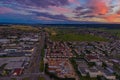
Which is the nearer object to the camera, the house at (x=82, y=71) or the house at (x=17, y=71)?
the house at (x=17, y=71)

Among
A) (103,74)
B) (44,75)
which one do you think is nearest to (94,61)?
A: (103,74)

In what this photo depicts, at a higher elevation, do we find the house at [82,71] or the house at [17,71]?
the house at [82,71]

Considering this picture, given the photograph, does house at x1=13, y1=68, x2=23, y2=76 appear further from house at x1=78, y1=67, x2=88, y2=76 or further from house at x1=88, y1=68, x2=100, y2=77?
house at x1=88, y1=68, x2=100, y2=77

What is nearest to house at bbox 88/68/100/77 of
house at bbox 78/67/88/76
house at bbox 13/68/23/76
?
house at bbox 78/67/88/76

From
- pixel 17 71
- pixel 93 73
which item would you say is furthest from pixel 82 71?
pixel 17 71

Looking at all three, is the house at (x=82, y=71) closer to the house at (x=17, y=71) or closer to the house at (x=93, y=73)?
the house at (x=93, y=73)

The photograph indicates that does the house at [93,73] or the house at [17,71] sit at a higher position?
the house at [93,73]

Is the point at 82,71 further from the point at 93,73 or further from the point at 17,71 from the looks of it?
the point at 17,71

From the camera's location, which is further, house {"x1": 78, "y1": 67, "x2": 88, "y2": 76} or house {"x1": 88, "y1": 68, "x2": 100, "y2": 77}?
house {"x1": 78, "y1": 67, "x2": 88, "y2": 76}

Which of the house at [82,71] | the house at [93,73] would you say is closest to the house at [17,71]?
the house at [82,71]

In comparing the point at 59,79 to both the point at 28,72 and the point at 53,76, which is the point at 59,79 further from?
the point at 28,72

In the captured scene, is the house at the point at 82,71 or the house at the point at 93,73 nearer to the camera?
the house at the point at 93,73
